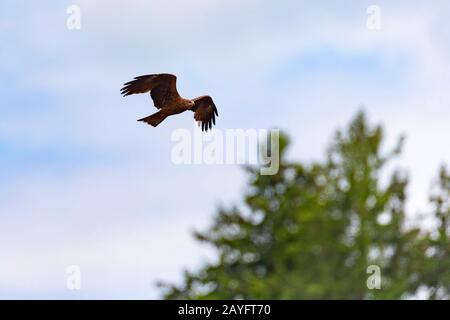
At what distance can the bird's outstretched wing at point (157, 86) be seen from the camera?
20922 mm

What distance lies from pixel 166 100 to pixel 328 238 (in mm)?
38997

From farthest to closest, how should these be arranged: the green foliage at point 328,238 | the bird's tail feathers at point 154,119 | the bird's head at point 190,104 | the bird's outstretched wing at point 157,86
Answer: the green foliage at point 328,238 < the bird's outstretched wing at point 157,86 < the bird's head at point 190,104 < the bird's tail feathers at point 154,119

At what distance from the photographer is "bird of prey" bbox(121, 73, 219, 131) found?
2034 centimetres

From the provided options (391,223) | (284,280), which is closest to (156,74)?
(284,280)

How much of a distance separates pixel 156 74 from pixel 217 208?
37643 millimetres

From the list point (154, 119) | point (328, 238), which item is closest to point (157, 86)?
point (154, 119)

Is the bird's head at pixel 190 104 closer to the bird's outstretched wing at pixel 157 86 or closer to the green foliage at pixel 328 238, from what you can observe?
the bird's outstretched wing at pixel 157 86

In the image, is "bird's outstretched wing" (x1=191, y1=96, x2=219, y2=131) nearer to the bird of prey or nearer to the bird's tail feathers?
the bird of prey

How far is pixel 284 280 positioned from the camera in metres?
55.4

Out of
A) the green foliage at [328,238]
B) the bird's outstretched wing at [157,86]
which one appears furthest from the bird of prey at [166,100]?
the green foliage at [328,238]

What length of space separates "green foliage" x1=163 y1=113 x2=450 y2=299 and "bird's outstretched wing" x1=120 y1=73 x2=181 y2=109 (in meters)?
33.3

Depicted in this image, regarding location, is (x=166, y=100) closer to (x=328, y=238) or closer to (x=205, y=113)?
(x=205, y=113)
